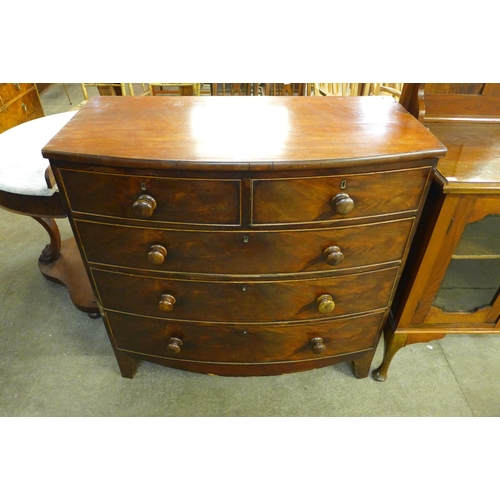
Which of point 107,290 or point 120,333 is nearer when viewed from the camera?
point 107,290

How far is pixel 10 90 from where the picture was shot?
312 centimetres

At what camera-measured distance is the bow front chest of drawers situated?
0.93 m

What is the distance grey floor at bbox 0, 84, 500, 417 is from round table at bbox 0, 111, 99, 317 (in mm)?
198

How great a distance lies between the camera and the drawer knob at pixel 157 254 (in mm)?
1043

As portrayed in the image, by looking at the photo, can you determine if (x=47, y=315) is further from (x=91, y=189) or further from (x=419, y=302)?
(x=419, y=302)

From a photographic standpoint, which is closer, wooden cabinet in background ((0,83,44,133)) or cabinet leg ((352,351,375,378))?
cabinet leg ((352,351,375,378))

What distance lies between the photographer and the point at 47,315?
1.87 metres

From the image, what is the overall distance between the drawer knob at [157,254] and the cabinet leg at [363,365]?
92 centimetres

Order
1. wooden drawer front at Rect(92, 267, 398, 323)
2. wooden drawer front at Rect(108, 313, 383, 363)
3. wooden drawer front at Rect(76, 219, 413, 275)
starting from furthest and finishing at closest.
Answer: wooden drawer front at Rect(108, 313, 383, 363) → wooden drawer front at Rect(92, 267, 398, 323) → wooden drawer front at Rect(76, 219, 413, 275)

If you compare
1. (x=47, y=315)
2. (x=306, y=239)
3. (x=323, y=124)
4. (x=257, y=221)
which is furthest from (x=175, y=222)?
(x=47, y=315)

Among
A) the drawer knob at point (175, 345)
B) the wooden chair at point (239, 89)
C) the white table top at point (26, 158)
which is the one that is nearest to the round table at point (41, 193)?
the white table top at point (26, 158)

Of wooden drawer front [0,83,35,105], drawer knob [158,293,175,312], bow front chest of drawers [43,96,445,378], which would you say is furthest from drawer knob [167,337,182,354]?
wooden drawer front [0,83,35,105]

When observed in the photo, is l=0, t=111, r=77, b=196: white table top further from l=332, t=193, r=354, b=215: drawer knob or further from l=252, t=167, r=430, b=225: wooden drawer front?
l=332, t=193, r=354, b=215: drawer knob

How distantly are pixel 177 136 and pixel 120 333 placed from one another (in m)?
0.76
